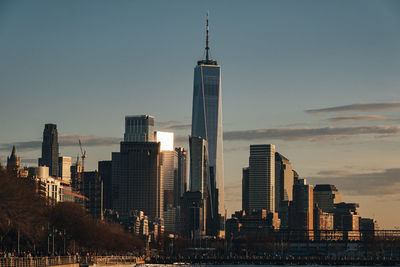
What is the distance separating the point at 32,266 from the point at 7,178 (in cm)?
1737

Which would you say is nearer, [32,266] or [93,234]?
[32,266]

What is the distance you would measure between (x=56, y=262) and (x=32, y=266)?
18697 millimetres

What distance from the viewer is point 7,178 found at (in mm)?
127000

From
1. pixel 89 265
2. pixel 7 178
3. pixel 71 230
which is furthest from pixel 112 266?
pixel 7 178

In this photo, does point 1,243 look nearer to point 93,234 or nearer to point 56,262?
point 56,262

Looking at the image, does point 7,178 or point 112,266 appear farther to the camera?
point 112,266

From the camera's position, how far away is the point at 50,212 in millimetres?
178000

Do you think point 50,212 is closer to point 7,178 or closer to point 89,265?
point 89,265

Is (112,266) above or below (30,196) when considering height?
below

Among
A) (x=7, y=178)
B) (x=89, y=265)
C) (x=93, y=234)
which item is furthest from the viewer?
(x=93, y=234)

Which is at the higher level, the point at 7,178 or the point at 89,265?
the point at 7,178

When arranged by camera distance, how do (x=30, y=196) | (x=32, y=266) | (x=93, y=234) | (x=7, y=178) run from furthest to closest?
(x=93, y=234), (x=30, y=196), (x=7, y=178), (x=32, y=266)

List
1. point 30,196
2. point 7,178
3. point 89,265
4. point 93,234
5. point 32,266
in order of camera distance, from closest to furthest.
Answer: point 32,266, point 7,178, point 30,196, point 89,265, point 93,234

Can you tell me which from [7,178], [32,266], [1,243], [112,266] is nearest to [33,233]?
[1,243]
